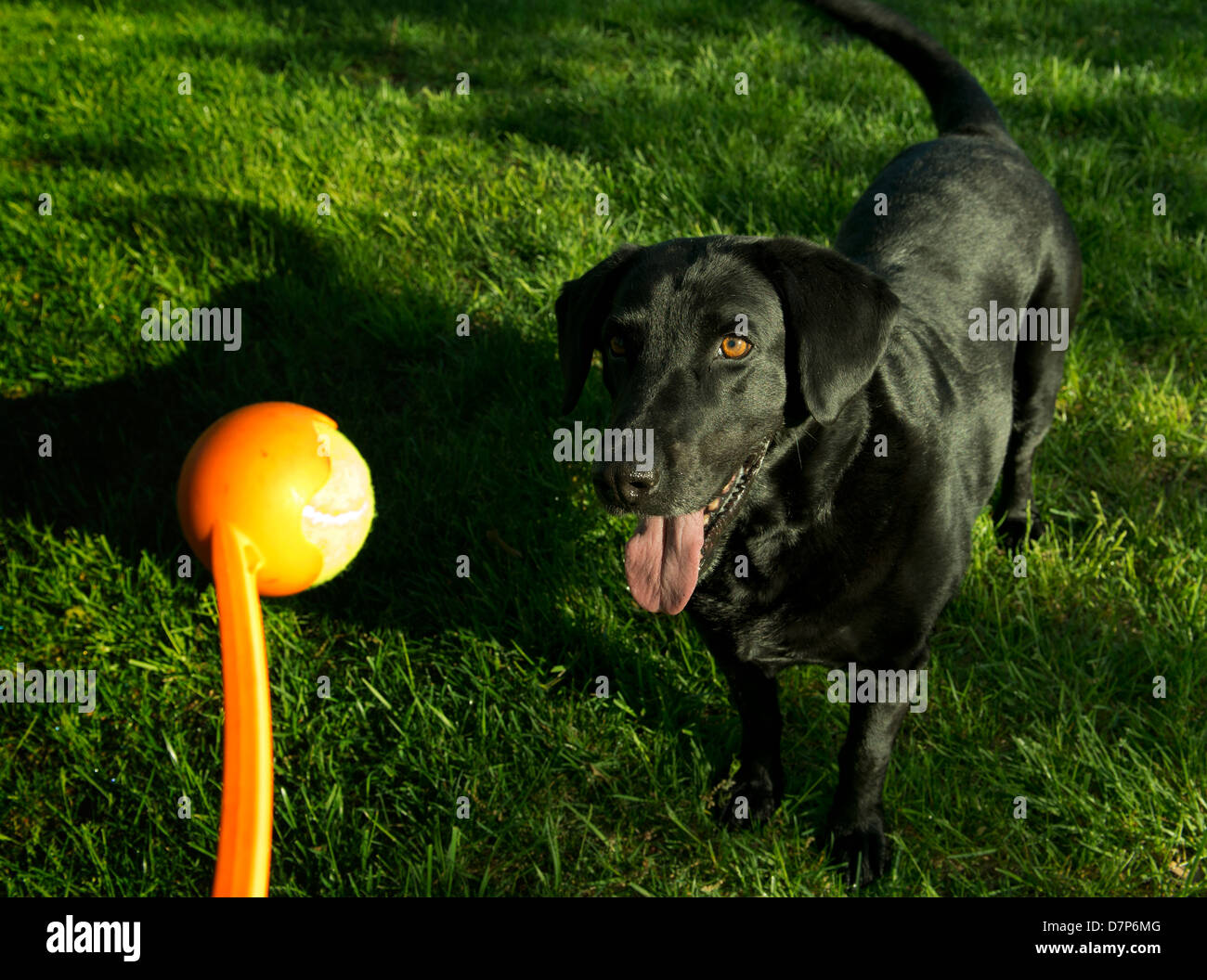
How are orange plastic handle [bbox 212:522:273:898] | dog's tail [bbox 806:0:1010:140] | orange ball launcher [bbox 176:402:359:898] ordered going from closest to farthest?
orange plastic handle [bbox 212:522:273:898] < orange ball launcher [bbox 176:402:359:898] < dog's tail [bbox 806:0:1010:140]

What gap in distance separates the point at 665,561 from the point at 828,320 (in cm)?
70

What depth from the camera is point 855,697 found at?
2457 millimetres

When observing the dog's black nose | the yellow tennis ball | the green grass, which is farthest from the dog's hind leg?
the yellow tennis ball

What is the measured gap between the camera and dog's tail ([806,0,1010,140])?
3.63 metres

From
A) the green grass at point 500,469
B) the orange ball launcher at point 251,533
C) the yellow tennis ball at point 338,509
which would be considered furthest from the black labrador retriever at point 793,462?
the orange ball launcher at point 251,533

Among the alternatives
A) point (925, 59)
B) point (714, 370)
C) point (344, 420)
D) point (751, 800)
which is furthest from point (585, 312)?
point (925, 59)

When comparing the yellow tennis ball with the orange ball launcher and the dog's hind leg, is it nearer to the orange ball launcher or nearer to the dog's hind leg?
the orange ball launcher

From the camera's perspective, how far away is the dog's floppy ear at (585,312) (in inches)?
99.9

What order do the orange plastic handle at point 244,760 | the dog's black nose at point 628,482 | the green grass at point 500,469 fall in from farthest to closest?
the green grass at point 500,469 → the dog's black nose at point 628,482 → the orange plastic handle at point 244,760

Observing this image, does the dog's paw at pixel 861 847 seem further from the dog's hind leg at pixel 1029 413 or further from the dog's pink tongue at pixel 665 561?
Answer: the dog's hind leg at pixel 1029 413

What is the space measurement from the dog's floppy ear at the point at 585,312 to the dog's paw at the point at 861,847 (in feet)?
4.57

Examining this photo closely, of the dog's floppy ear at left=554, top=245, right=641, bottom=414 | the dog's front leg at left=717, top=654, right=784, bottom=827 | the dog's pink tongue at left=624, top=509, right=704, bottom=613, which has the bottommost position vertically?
the dog's front leg at left=717, top=654, right=784, bottom=827
